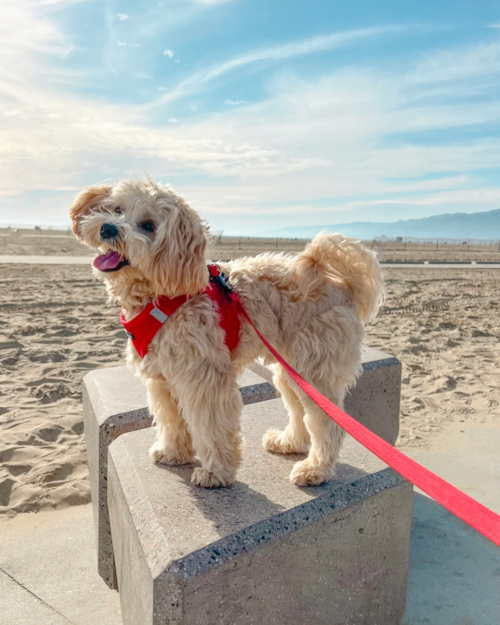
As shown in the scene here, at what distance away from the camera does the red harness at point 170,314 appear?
9.02 feet

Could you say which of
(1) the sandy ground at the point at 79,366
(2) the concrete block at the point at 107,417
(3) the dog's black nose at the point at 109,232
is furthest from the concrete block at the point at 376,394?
(3) the dog's black nose at the point at 109,232

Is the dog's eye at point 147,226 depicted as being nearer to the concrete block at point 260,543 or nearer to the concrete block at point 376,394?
the concrete block at point 260,543

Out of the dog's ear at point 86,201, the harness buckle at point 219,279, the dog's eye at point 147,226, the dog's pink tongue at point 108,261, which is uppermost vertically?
the dog's ear at point 86,201

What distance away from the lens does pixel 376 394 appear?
184 inches

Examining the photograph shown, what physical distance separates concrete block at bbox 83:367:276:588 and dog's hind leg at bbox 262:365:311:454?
832 mm

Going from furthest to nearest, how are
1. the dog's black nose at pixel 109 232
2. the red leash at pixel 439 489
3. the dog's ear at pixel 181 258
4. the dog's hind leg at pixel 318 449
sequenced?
the dog's hind leg at pixel 318 449
the dog's ear at pixel 181 258
the dog's black nose at pixel 109 232
the red leash at pixel 439 489

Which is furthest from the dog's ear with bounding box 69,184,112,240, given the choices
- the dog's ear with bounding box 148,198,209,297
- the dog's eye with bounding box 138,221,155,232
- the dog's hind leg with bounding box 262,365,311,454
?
the dog's hind leg with bounding box 262,365,311,454

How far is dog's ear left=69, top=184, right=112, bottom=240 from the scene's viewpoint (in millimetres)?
2912

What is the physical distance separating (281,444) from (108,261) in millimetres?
1649

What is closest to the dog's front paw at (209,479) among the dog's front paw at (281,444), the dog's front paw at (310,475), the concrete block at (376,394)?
the dog's front paw at (310,475)

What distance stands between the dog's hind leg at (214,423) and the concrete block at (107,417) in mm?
947

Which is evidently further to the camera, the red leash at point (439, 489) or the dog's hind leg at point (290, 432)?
the dog's hind leg at point (290, 432)

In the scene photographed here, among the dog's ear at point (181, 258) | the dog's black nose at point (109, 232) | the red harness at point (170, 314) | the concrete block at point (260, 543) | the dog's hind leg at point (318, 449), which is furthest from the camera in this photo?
the dog's hind leg at point (318, 449)

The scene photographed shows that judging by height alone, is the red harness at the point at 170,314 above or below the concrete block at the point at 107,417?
above
